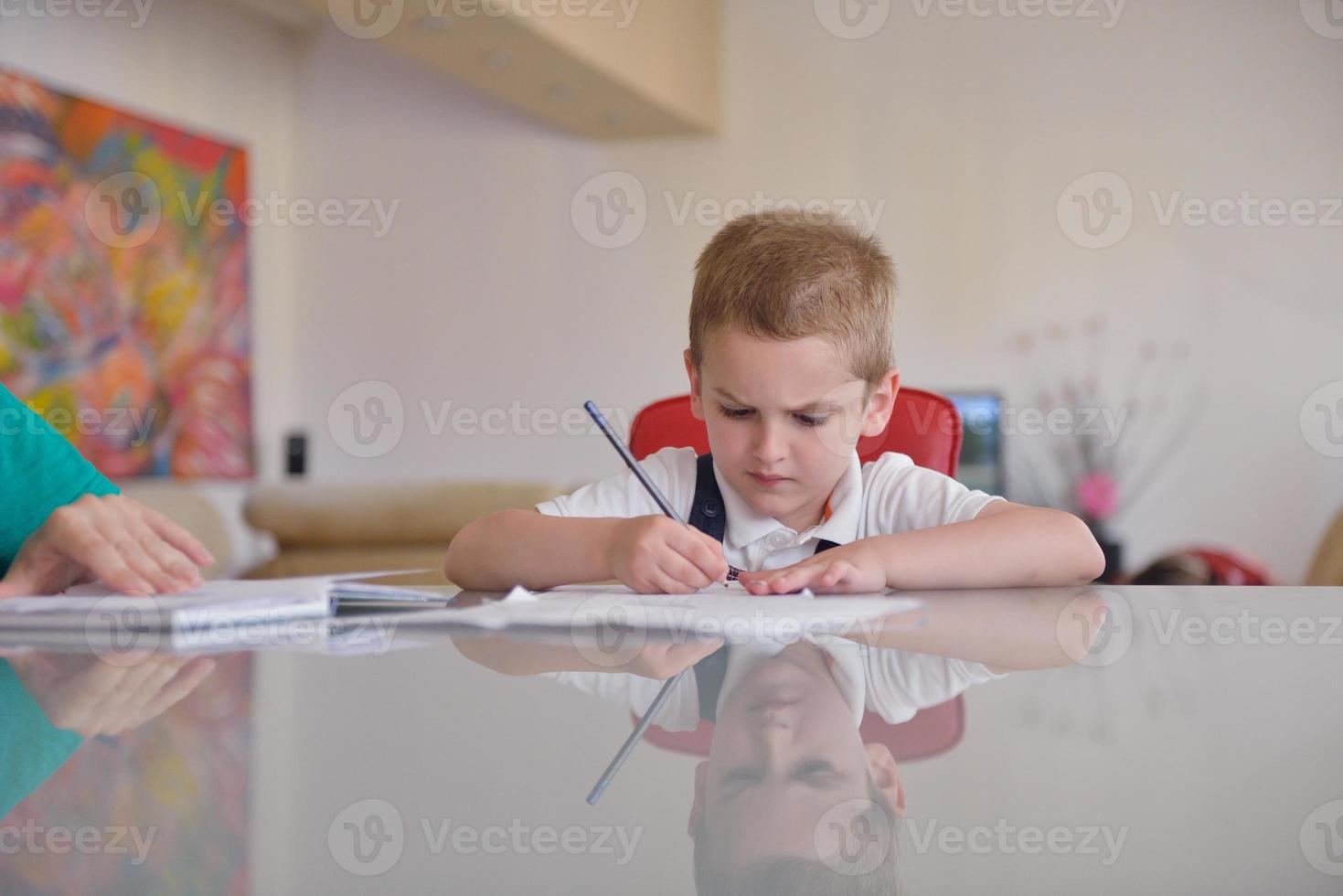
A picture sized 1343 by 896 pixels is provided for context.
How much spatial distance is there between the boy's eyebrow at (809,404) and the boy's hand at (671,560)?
8.6 inches

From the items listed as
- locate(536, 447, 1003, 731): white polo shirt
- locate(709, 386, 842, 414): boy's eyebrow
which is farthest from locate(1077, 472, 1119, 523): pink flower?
locate(709, 386, 842, 414): boy's eyebrow

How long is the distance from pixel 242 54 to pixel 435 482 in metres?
2.90

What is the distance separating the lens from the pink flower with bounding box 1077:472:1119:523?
4.39 meters

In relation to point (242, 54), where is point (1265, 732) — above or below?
below

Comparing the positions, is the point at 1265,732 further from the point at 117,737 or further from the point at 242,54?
the point at 242,54

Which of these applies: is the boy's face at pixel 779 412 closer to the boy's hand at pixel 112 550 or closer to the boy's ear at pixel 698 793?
the boy's hand at pixel 112 550

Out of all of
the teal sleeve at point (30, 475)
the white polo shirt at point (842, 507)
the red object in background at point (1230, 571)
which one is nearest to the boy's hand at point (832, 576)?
the white polo shirt at point (842, 507)

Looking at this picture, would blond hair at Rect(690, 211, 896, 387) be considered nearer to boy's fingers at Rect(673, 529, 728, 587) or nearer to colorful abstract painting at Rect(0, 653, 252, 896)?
boy's fingers at Rect(673, 529, 728, 587)

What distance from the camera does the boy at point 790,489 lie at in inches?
38.9

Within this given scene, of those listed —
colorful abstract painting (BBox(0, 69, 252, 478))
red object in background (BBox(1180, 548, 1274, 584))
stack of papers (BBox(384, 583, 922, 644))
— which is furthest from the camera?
colorful abstract painting (BBox(0, 69, 252, 478))

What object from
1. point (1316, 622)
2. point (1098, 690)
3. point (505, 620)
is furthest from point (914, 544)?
point (1098, 690)

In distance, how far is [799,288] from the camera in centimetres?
121

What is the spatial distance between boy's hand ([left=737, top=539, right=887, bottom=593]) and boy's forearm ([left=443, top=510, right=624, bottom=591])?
151 millimetres

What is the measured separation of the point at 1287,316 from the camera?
4.39 meters
